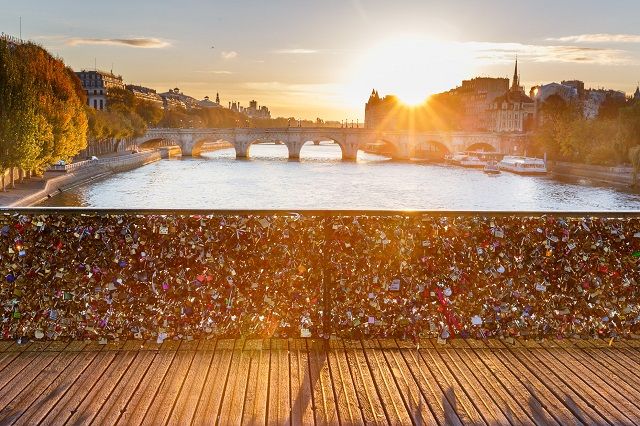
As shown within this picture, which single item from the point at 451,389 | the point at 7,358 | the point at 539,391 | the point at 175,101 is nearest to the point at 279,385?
the point at 451,389

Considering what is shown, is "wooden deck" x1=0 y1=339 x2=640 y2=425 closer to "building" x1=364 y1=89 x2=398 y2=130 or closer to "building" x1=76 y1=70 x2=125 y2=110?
"building" x1=76 y1=70 x2=125 y2=110

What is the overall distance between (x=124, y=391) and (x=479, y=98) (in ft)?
430

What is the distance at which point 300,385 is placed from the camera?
5066 millimetres

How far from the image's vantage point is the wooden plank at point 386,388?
4.62 metres

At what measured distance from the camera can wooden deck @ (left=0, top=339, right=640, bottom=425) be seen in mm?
4613

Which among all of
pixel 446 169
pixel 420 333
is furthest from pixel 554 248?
pixel 446 169

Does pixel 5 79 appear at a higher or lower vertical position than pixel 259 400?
higher

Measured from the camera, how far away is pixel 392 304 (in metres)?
6.08

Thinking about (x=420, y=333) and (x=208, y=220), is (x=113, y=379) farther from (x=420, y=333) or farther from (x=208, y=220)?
(x=420, y=333)

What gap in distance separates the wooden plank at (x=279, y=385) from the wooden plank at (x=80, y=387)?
1221mm

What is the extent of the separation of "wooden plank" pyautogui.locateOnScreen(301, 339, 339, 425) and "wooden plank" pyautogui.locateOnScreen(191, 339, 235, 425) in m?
0.61

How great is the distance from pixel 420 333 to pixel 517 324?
83 cm

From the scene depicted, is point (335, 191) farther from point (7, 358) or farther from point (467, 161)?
point (7, 358)

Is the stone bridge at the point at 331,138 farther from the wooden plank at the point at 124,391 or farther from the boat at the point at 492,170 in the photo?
the wooden plank at the point at 124,391
